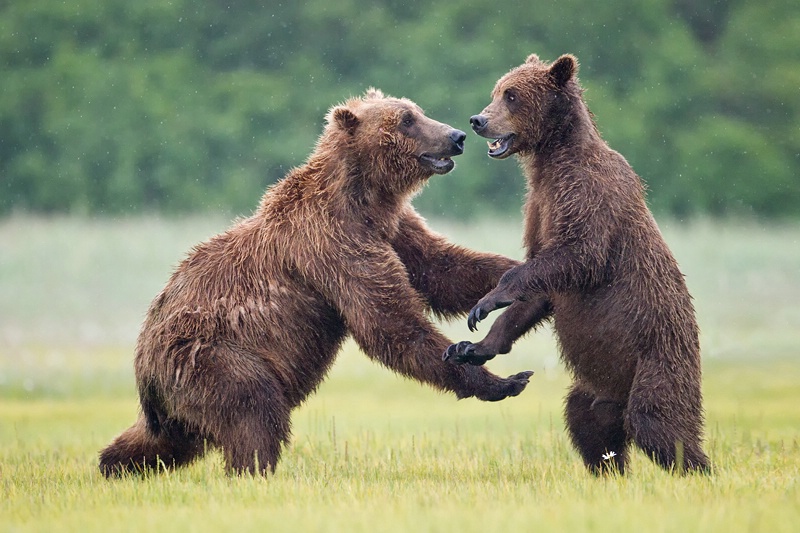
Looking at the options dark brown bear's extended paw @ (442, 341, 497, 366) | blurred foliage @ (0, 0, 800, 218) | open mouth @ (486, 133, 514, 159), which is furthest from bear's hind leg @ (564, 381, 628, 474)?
blurred foliage @ (0, 0, 800, 218)

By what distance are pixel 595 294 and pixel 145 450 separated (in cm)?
272

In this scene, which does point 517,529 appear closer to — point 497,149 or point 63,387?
point 497,149

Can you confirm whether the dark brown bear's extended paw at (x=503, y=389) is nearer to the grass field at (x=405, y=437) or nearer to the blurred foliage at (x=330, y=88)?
the grass field at (x=405, y=437)

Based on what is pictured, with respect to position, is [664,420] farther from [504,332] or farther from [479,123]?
[479,123]

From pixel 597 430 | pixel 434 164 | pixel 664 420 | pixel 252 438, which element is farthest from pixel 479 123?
pixel 252 438

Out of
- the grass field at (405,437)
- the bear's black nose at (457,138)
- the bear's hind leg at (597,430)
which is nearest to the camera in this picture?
the grass field at (405,437)

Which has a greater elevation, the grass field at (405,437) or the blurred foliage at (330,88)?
the blurred foliage at (330,88)

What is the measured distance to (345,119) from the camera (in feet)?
23.6

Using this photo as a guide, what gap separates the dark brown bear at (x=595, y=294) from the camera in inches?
253

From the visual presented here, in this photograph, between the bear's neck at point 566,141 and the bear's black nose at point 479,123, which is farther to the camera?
the bear's black nose at point 479,123

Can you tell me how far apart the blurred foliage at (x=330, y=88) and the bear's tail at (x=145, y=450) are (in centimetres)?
1834

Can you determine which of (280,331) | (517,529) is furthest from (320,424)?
(517,529)

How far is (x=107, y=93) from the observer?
26.9 m

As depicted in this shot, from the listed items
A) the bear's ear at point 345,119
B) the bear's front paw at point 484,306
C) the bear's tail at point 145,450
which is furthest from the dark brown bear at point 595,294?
the bear's tail at point 145,450
